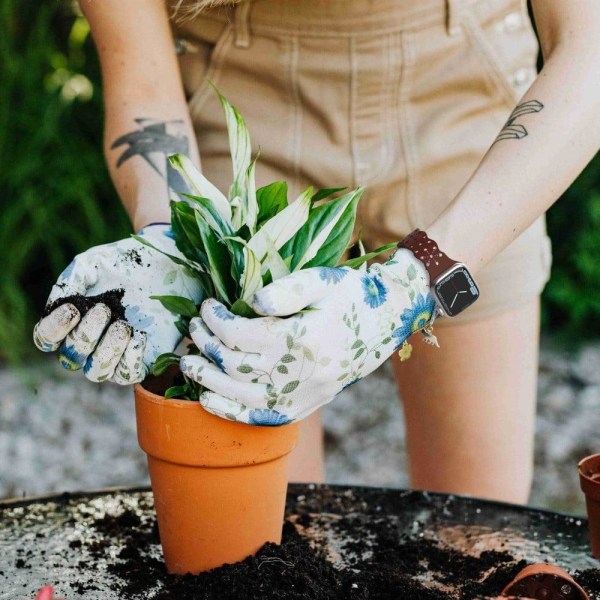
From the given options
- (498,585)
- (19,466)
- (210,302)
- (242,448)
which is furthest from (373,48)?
(19,466)

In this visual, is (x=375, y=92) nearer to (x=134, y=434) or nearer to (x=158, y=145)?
(x=158, y=145)

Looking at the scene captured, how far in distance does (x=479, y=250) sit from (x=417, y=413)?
568 millimetres

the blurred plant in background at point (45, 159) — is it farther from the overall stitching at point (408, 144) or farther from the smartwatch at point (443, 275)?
the smartwatch at point (443, 275)

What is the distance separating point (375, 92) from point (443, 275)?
517 mm

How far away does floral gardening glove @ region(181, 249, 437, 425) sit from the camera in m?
1.16

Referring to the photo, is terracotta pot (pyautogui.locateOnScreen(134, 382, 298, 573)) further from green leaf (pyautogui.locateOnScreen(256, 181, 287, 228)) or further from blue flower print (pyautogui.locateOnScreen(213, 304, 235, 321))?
green leaf (pyautogui.locateOnScreen(256, 181, 287, 228))

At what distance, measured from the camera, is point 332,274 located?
119 cm

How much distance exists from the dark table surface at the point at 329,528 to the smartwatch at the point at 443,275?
351 mm

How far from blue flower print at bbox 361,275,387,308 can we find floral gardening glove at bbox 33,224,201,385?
0.28 meters

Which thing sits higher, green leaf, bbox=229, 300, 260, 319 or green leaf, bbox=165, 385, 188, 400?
green leaf, bbox=229, 300, 260, 319

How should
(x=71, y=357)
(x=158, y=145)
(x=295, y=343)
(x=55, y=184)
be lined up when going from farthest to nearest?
(x=55, y=184)
(x=158, y=145)
(x=71, y=357)
(x=295, y=343)

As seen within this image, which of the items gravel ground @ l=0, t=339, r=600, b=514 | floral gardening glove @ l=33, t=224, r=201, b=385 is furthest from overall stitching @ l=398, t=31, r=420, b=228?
gravel ground @ l=0, t=339, r=600, b=514

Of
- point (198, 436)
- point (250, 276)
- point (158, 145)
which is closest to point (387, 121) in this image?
point (158, 145)

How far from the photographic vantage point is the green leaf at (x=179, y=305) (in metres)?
1.29
